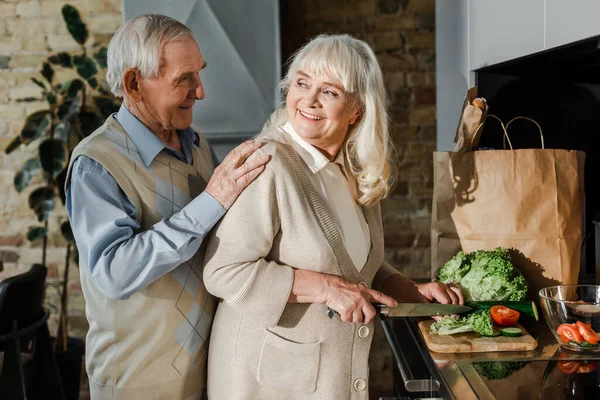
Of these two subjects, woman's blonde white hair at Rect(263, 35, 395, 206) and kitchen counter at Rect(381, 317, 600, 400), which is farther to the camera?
woman's blonde white hair at Rect(263, 35, 395, 206)

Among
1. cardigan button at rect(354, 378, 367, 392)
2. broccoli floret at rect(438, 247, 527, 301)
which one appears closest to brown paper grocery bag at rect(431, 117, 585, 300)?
broccoli floret at rect(438, 247, 527, 301)

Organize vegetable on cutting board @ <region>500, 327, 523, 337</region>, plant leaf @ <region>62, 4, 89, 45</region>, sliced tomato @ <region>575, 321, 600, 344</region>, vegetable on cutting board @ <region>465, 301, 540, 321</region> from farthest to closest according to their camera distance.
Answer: plant leaf @ <region>62, 4, 89, 45</region>, vegetable on cutting board @ <region>465, 301, 540, 321</region>, vegetable on cutting board @ <region>500, 327, 523, 337</region>, sliced tomato @ <region>575, 321, 600, 344</region>

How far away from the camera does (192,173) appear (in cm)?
156

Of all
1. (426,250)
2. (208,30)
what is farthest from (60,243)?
(426,250)

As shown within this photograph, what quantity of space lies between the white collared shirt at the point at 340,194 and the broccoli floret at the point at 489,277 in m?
0.27

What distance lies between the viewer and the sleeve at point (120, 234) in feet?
4.29

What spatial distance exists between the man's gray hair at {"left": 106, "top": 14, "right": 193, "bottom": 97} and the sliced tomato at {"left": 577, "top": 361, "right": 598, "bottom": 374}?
1073 millimetres

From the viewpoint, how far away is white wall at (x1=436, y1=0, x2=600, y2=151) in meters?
1.33

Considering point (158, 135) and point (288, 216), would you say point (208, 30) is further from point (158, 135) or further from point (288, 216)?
point (288, 216)

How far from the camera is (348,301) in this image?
1.34m

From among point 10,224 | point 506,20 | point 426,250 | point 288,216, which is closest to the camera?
point 288,216

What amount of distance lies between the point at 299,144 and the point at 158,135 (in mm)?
334

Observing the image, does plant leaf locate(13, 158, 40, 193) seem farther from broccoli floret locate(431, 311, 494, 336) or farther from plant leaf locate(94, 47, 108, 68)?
broccoli floret locate(431, 311, 494, 336)

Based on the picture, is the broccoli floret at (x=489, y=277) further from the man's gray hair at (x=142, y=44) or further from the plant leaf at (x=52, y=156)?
the plant leaf at (x=52, y=156)
